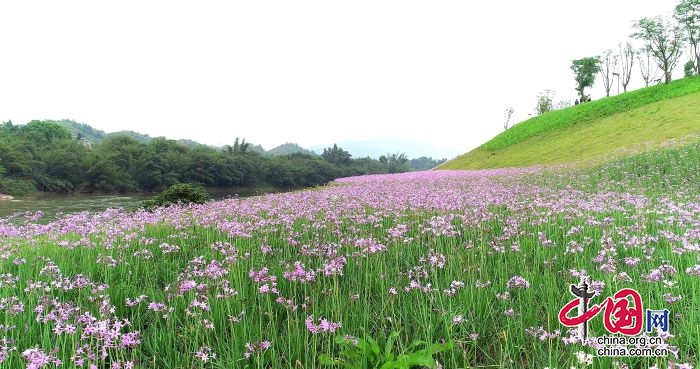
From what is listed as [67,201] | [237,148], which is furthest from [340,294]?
[237,148]

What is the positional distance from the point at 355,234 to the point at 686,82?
60.9 m

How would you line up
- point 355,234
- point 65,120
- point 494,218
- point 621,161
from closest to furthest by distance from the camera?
1. point 355,234
2. point 494,218
3. point 621,161
4. point 65,120

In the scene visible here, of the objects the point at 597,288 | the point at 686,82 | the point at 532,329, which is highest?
the point at 686,82

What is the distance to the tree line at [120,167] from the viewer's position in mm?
55656

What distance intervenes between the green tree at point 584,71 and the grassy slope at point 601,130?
21.0 meters

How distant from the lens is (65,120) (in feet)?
654

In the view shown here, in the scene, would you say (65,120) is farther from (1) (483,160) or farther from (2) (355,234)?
(2) (355,234)

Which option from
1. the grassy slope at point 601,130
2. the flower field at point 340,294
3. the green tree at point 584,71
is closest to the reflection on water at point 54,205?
the flower field at point 340,294

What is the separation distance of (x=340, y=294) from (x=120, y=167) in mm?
71931

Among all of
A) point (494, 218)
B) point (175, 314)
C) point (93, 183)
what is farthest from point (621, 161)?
point (93, 183)

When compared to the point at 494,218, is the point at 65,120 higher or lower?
higher

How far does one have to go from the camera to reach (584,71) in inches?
2847

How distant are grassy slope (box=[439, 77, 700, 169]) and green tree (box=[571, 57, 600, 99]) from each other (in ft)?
68.7

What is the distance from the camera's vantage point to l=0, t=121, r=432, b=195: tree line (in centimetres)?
5566
